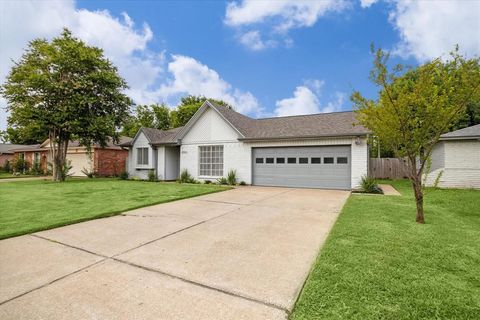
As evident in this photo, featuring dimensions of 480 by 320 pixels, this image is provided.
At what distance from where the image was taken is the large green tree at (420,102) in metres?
5.22

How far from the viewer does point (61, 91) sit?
16.0 m

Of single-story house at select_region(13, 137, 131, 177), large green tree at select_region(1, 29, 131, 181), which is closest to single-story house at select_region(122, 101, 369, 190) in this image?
large green tree at select_region(1, 29, 131, 181)

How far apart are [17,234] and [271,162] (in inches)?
438

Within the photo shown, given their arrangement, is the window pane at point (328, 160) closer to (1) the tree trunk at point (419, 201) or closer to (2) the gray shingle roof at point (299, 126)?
(2) the gray shingle roof at point (299, 126)

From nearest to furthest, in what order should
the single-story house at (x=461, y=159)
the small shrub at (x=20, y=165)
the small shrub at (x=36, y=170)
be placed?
the single-story house at (x=461, y=159)
the small shrub at (x=36, y=170)
the small shrub at (x=20, y=165)

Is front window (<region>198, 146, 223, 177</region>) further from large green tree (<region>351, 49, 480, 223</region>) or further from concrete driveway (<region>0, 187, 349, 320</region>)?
large green tree (<region>351, 49, 480, 223</region>)

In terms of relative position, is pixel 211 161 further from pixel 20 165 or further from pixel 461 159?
pixel 20 165

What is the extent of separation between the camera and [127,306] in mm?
2463

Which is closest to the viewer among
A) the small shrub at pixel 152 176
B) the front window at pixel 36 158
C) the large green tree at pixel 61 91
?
the large green tree at pixel 61 91

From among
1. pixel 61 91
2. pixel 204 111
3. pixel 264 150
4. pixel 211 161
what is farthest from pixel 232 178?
pixel 61 91

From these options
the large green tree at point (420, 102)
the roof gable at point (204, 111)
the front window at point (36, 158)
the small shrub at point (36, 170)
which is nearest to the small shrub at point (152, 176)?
the roof gable at point (204, 111)

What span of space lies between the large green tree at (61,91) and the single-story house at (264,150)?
3503mm

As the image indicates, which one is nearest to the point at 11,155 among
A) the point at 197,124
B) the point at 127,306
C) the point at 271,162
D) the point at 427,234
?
the point at 197,124

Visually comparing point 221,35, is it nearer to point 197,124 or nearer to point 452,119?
point 197,124
